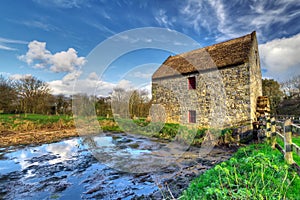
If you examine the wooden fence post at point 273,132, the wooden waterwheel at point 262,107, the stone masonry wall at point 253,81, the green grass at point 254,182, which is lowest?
the green grass at point 254,182

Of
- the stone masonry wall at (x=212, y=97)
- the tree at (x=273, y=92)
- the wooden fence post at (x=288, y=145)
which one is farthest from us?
the tree at (x=273, y=92)

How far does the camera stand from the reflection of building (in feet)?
35.4

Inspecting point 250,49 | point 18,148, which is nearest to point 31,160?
point 18,148

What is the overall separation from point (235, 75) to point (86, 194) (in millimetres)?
10912

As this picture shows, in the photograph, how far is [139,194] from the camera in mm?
3781

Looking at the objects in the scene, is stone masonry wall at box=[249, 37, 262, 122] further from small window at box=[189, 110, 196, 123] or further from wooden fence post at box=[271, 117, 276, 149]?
wooden fence post at box=[271, 117, 276, 149]

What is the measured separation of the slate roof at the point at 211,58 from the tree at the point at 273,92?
14528 mm

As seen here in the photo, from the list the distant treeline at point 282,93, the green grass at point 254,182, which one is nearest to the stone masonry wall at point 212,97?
the green grass at point 254,182

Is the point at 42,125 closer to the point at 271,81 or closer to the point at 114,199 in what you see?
the point at 114,199

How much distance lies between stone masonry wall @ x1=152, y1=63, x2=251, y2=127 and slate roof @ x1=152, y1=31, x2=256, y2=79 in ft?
1.59

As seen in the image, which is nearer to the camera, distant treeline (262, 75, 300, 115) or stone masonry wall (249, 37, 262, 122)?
stone masonry wall (249, 37, 262, 122)

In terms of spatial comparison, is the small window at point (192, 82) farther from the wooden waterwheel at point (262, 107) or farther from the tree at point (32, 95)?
the tree at point (32, 95)

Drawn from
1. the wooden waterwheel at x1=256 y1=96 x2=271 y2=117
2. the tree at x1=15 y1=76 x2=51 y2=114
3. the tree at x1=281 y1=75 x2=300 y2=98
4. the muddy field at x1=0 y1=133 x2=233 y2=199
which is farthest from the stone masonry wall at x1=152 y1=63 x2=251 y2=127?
the tree at x1=15 y1=76 x2=51 y2=114

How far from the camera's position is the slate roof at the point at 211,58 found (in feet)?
37.1
